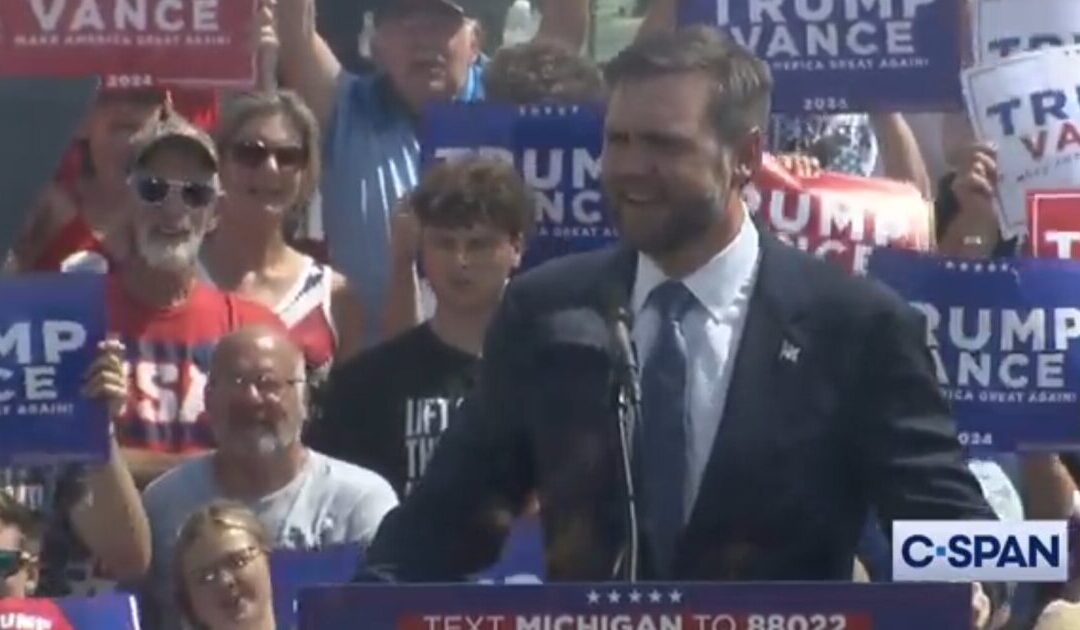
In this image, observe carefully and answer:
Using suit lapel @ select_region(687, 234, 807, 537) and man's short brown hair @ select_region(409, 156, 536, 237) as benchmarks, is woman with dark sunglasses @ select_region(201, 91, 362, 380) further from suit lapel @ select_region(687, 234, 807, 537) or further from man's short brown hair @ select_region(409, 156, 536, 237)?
suit lapel @ select_region(687, 234, 807, 537)

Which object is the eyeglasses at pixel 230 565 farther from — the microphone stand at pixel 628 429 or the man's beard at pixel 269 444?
the microphone stand at pixel 628 429

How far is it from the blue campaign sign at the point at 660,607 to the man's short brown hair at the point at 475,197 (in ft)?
10.7

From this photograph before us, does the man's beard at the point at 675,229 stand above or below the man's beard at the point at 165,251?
above

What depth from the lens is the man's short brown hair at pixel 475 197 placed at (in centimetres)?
708

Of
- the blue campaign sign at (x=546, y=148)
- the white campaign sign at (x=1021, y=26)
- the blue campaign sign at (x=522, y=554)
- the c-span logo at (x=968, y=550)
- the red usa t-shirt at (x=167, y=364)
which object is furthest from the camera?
the white campaign sign at (x=1021, y=26)

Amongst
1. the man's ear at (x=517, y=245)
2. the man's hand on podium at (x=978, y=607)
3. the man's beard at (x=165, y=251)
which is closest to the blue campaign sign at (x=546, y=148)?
the man's ear at (x=517, y=245)

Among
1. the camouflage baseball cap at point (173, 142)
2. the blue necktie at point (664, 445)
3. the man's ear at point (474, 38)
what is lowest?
the blue necktie at point (664, 445)

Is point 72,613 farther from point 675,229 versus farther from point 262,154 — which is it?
point 675,229

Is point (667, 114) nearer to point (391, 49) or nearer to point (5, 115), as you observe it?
point (5, 115)

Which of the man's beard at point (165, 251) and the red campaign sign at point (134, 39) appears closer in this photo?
the man's beard at point (165, 251)

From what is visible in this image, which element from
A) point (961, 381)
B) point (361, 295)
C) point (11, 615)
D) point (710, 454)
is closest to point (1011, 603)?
point (961, 381)

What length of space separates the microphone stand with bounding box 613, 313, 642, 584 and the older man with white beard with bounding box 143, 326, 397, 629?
8.35 feet

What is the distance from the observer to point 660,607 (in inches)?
151

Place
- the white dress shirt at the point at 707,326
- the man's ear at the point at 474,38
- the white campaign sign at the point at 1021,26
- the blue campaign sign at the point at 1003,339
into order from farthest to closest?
the man's ear at the point at 474,38
the white campaign sign at the point at 1021,26
the blue campaign sign at the point at 1003,339
the white dress shirt at the point at 707,326
